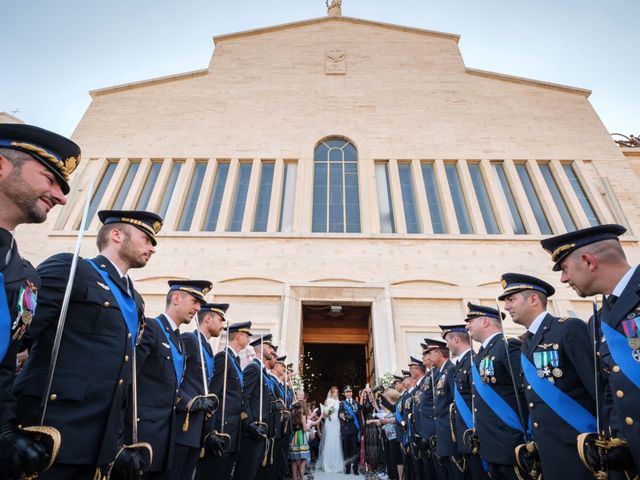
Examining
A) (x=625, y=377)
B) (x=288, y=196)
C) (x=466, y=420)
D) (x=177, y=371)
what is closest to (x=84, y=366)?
(x=177, y=371)

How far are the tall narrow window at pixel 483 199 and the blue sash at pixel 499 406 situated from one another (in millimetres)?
11429

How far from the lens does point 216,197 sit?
14.7 metres

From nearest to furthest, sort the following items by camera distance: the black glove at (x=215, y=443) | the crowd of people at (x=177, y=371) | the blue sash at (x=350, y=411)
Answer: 1. the crowd of people at (x=177, y=371)
2. the black glove at (x=215, y=443)
3. the blue sash at (x=350, y=411)

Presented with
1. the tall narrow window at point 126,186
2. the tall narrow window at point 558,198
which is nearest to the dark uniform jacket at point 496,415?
the tall narrow window at point 558,198

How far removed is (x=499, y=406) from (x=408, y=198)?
39.2 ft

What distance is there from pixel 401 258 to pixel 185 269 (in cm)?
763

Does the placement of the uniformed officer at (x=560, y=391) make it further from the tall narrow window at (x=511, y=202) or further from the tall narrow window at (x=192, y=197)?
the tall narrow window at (x=192, y=197)

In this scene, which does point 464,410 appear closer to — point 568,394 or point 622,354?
point 568,394

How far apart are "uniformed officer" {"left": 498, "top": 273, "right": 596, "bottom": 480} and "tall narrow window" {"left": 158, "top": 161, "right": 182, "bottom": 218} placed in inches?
544

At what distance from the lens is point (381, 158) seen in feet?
49.8

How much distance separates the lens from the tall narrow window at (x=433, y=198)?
45.6 ft

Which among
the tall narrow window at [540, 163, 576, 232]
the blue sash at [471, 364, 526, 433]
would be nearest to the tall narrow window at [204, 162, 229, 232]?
the blue sash at [471, 364, 526, 433]

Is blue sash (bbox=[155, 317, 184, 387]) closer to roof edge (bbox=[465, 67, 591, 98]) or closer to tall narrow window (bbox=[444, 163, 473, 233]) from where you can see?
tall narrow window (bbox=[444, 163, 473, 233])

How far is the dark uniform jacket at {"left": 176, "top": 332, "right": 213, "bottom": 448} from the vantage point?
324 centimetres
